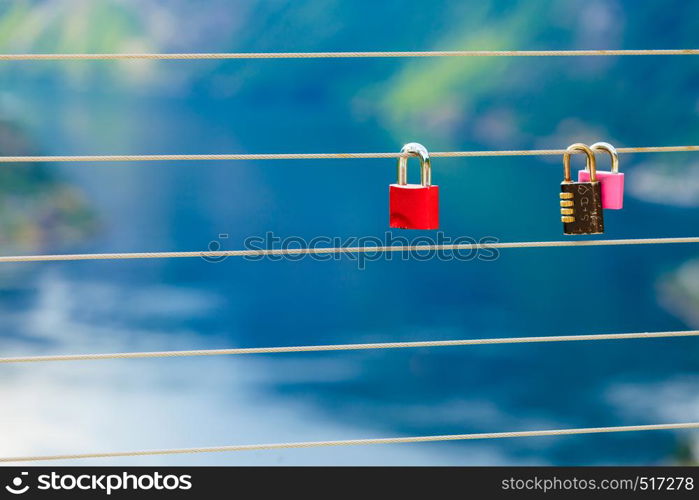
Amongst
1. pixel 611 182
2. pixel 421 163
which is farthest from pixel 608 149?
pixel 421 163

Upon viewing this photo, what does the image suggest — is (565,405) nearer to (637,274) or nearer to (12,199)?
(637,274)

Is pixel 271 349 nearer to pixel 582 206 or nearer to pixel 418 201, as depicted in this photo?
pixel 418 201

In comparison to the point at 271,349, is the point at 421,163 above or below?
above

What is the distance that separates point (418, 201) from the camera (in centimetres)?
122

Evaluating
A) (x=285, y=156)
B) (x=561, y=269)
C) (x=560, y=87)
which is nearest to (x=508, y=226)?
(x=561, y=269)

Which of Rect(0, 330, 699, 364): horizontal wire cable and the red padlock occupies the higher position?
the red padlock

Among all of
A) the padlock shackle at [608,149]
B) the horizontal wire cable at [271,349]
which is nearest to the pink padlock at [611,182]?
the padlock shackle at [608,149]

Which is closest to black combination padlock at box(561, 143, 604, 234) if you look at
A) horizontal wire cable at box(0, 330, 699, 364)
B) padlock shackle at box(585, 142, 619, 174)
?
padlock shackle at box(585, 142, 619, 174)

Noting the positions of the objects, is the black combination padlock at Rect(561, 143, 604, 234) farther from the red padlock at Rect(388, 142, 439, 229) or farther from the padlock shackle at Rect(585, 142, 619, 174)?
the red padlock at Rect(388, 142, 439, 229)

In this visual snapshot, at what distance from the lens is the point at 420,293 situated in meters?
4.20

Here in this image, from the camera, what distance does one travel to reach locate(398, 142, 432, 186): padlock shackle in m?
1.22

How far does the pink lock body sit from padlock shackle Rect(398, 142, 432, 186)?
24 cm

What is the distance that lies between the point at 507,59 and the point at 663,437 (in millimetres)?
2045

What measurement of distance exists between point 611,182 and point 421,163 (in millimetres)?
286
